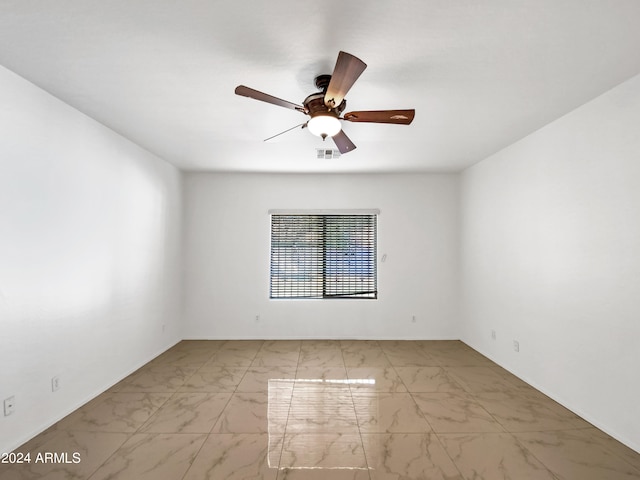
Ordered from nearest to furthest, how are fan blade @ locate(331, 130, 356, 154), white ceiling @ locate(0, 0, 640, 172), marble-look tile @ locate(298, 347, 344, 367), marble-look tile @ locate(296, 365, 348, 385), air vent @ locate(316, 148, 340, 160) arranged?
white ceiling @ locate(0, 0, 640, 172) < fan blade @ locate(331, 130, 356, 154) < marble-look tile @ locate(296, 365, 348, 385) < air vent @ locate(316, 148, 340, 160) < marble-look tile @ locate(298, 347, 344, 367)

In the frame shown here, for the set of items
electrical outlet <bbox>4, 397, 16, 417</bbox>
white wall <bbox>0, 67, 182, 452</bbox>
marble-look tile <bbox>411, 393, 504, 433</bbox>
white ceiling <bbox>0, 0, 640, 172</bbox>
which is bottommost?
marble-look tile <bbox>411, 393, 504, 433</bbox>

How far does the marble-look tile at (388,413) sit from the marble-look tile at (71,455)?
1.81m

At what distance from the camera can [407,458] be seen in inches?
83.0

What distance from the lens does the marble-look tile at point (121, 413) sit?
97.3 inches

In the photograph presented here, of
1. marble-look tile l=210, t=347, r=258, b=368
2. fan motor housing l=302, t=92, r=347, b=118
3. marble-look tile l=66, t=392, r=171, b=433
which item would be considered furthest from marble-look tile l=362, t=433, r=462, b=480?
fan motor housing l=302, t=92, r=347, b=118

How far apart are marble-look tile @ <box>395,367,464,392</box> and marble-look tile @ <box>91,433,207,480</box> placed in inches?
80.3

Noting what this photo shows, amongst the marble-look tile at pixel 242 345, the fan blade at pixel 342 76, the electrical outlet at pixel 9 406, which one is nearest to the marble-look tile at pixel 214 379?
the marble-look tile at pixel 242 345

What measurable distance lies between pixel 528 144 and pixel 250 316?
13.7ft

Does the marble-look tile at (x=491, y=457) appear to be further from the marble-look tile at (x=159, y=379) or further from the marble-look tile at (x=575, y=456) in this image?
the marble-look tile at (x=159, y=379)

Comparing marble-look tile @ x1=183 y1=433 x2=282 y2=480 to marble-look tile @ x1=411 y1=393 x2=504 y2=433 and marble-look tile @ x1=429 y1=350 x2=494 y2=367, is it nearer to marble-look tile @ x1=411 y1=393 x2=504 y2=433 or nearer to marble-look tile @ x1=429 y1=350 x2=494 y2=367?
marble-look tile @ x1=411 y1=393 x2=504 y2=433

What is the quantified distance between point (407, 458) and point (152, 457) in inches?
66.1

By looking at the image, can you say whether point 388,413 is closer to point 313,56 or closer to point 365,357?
point 365,357

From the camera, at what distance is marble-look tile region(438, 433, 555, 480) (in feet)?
6.48

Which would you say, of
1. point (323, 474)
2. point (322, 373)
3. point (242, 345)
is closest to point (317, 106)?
point (323, 474)
